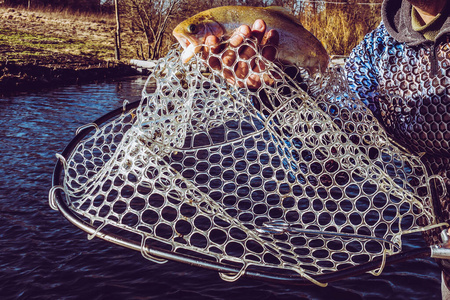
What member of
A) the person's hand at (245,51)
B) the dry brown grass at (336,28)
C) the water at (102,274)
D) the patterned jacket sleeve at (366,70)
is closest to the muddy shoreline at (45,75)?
the dry brown grass at (336,28)

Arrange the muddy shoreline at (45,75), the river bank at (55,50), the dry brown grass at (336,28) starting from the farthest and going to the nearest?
1. the dry brown grass at (336,28)
2. the river bank at (55,50)
3. the muddy shoreline at (45,75)

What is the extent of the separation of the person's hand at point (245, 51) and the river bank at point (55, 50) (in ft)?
A: 49.7

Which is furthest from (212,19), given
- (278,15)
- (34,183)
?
(34,183)

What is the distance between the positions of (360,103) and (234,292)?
2831 millimetres

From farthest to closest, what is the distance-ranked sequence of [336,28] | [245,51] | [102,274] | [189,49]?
[336,28] → [102,274] → [189,49] → [245,51]

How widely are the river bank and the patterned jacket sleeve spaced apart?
51.1 ft

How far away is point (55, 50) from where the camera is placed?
1031 inches

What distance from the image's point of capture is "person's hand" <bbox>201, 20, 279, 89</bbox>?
7.64 feet

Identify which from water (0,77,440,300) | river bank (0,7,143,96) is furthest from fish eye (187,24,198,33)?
river bank (0,7,143,96)

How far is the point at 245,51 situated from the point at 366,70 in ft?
2.25

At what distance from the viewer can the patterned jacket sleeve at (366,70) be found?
232 centimetres

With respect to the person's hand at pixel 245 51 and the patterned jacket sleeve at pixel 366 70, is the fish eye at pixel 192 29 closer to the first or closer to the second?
the person's hand at pixel 245 51

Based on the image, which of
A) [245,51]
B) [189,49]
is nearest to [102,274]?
[189,49]

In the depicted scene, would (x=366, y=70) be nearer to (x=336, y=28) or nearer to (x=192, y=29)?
(x=192, y=29)
